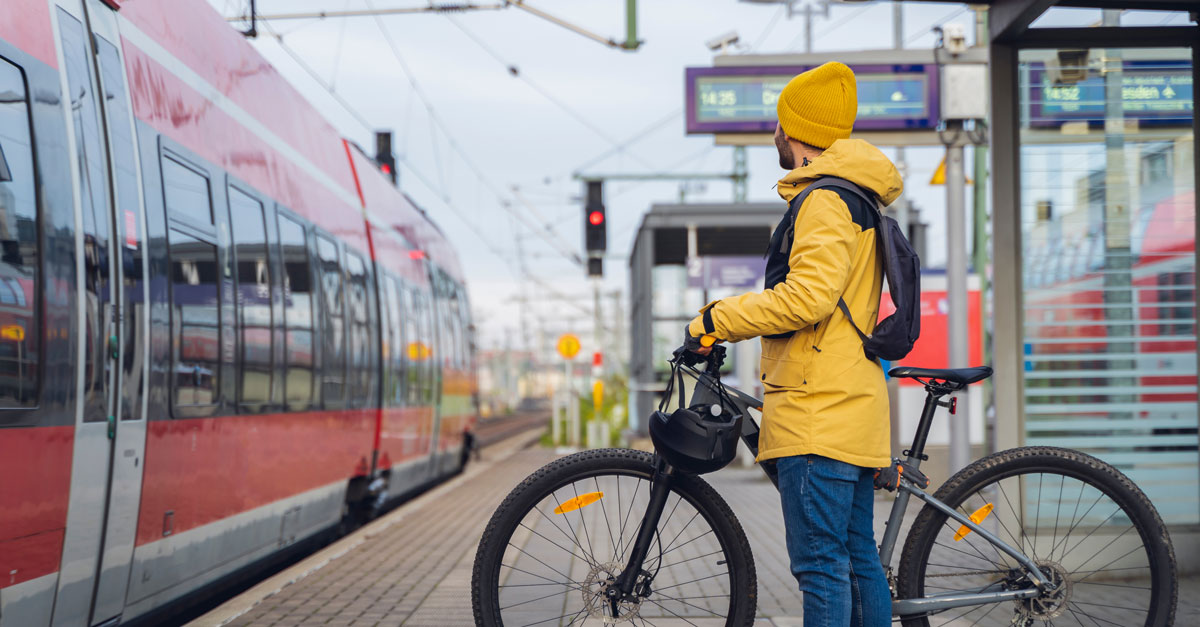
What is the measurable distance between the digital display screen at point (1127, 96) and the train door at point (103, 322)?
169 inches

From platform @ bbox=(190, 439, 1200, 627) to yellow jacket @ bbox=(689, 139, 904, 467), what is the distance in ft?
1.50

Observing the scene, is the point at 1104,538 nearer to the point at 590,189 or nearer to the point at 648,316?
the point at 590,189

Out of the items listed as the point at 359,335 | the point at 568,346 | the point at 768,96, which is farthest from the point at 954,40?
the point at 568,346

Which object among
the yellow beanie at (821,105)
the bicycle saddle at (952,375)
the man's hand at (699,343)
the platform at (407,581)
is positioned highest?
the yellow beanie at (821,105)

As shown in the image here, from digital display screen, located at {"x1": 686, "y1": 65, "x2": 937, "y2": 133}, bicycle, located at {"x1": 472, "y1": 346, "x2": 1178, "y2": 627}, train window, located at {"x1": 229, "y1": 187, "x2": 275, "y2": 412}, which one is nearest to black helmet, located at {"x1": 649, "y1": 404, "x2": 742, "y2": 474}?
bicycle, located at {"x1": 472, "y1": 346, "x2": 1178, "y2": 627}

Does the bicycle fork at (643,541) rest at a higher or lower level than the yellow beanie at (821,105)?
lower

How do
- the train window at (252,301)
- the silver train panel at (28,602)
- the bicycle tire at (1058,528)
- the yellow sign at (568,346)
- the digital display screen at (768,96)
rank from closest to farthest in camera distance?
the bicycle tire at (1058,528) → the silver train panel at (28,602) → the train window at (252,301) → the digital display screen at (768,96) → the yellow sign at (568,346)

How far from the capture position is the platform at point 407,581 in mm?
5312

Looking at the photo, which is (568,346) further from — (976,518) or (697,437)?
(697,437)

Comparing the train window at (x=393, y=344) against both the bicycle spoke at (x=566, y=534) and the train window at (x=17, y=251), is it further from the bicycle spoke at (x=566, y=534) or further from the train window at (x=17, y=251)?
the bicycle spoke at (x=566, y=534)

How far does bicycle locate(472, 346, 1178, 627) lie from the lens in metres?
3.44

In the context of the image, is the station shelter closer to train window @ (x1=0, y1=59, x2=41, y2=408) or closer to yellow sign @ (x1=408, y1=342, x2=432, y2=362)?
train window @ (x1=0, y1=59, x2=41, y2=408)

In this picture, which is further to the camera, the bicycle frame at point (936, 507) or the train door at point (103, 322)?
the train door at point (103, 322)

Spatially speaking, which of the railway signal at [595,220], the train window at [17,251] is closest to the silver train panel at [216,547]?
the train window at [17,251]
